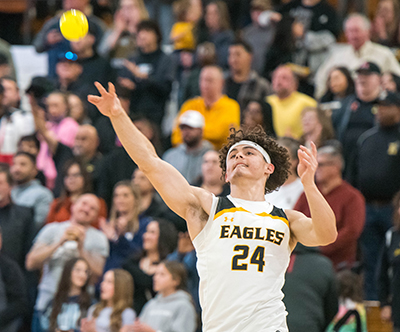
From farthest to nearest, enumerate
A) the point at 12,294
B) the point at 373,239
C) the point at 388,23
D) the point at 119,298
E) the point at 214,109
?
the point at 388,23, the point at 214,109, the point at 373,239, the point at 12,294, the point at 119,298

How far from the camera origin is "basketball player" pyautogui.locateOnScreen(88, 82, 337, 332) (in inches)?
197

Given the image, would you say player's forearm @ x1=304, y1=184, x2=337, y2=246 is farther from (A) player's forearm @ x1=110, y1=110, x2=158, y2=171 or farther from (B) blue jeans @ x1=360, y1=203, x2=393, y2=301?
(B) blue jeans @ x1=360, y1=203, x2=393, y2=301

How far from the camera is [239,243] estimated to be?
5070mm

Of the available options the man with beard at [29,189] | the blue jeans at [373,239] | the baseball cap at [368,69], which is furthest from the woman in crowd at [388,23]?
the man with beard at [29,189]

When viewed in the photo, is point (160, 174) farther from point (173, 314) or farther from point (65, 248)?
point (65, 248)

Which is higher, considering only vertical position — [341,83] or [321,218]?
[341,83]

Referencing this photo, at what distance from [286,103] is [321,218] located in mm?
6602

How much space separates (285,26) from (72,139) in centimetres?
431

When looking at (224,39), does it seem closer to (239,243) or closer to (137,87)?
(137,87)

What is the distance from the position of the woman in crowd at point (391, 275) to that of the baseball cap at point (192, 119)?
3214 millimetres

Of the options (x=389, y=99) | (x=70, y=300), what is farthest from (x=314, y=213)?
(x=389, y=99)

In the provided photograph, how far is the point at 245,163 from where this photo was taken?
538cm

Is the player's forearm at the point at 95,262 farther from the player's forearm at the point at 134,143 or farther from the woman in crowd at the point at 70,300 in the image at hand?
the player's forearm at the point at 134,143

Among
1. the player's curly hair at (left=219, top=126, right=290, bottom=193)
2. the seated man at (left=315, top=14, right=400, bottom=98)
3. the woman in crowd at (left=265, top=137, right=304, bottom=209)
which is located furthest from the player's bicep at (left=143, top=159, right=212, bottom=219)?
the seated man at (left=315, top=14, right=400, bottom=98)
